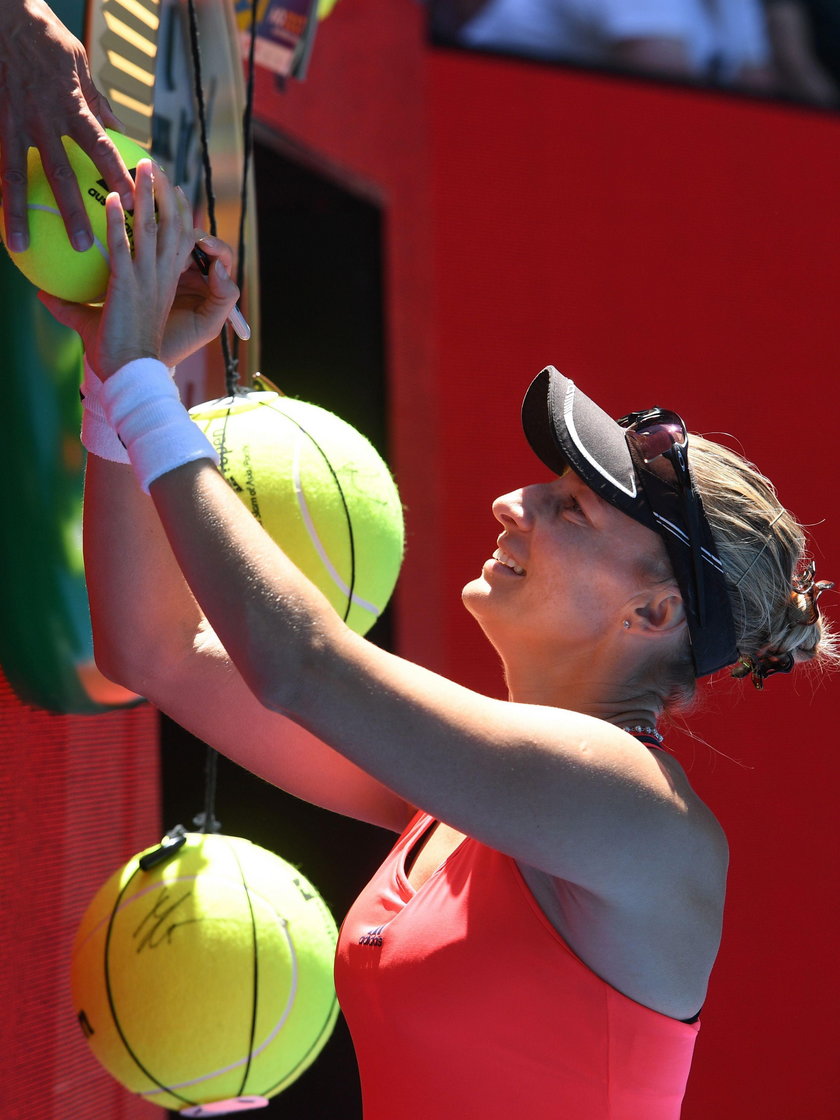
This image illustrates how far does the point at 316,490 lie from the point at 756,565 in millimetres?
415

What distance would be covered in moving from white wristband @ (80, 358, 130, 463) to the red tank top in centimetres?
45

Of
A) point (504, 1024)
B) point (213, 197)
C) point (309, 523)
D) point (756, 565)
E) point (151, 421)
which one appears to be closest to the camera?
point (151, 421)

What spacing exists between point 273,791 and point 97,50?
1520 millimetres

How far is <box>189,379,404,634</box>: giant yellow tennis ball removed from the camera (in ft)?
3.85

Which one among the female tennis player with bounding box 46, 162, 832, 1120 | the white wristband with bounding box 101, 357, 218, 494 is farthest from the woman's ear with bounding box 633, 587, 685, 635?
the white wristband with bounding box 101, 357, 218, 494

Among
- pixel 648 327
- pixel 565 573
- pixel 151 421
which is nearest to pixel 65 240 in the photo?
pixel 151 421

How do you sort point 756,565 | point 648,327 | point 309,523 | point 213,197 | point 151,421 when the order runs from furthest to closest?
point 648,327 < point 213,197 < point 309,523 < point 756,565 < point 151,421

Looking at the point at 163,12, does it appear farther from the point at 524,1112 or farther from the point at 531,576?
the point at 524,1112

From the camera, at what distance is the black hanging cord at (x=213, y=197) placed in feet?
4.30

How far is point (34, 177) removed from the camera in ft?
2.95

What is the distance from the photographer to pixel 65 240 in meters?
0.89

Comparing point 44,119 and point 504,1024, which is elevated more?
point 44,119

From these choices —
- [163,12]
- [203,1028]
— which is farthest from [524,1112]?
[163,12]

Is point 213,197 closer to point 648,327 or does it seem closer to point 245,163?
point 245,163
